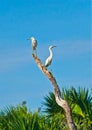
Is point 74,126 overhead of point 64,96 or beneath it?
beneath

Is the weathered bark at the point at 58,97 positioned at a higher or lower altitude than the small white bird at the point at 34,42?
lower

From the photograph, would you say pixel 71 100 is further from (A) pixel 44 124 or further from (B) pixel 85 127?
(A) pixel 44 124

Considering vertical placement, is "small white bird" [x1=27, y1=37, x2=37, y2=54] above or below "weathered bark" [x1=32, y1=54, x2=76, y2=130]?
above

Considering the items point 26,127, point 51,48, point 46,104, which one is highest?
point 51,48

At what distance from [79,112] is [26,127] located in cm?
289

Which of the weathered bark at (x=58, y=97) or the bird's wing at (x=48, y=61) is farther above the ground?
the bird's wing at (x=48, y=61)

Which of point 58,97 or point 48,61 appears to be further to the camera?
point 48,61

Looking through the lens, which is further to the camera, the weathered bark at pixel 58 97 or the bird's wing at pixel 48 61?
the bird's wing at pixel 48 61

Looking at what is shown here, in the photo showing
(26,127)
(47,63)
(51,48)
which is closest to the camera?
(26,127)

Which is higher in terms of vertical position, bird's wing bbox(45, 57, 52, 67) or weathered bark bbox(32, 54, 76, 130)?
bird's wing bbox(45, 57, 52, 67)

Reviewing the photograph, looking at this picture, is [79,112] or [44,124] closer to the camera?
[44,124]

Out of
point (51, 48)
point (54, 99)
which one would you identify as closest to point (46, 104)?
point (54, 99)

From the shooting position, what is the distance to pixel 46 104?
2170cm

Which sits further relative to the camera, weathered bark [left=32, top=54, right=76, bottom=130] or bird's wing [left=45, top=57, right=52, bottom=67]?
bird's wing [left=45, top=57, right=52, bottom=67]
